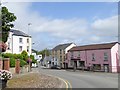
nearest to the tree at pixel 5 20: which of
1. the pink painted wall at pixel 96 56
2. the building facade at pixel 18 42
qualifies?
the pink painted wall at pixel 96 56

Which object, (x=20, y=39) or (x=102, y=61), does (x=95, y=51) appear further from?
(x=20, y=39)

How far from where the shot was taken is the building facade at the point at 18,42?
6687cm

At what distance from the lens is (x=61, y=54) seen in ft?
297

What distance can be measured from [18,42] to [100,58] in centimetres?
2401

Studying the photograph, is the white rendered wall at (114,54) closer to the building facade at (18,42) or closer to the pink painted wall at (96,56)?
the pink painted wall at (96,56)

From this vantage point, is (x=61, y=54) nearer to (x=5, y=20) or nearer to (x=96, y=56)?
(x=96, y=56)

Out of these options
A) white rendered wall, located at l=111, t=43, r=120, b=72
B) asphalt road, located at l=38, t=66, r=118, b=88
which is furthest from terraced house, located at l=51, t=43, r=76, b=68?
asphalt road, located at l=38, t=66, r=118, b=88

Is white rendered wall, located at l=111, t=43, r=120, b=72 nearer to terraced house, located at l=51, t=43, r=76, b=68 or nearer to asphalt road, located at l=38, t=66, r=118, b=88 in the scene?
asphalt road, located at l=38, t=66, r=118, b=88

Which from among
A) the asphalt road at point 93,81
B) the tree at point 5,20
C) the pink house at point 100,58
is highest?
the tree at point 5,20

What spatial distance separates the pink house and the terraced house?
39.4ft

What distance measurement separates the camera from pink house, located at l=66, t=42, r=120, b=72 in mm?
55594

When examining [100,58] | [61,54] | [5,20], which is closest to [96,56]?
[100,58]

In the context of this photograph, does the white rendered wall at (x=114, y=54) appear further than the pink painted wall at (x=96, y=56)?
No

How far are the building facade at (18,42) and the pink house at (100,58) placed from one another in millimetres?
15261
